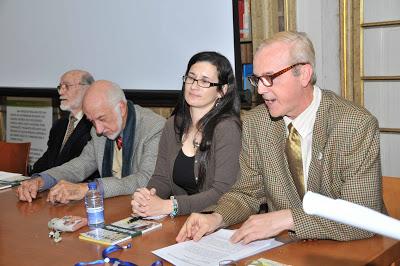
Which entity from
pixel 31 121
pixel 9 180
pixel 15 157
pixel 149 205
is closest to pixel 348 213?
pixel 149 205

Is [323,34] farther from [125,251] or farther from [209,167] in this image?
[125,251]

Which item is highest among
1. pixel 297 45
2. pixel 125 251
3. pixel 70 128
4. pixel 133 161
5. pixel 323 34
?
pixel 323 34

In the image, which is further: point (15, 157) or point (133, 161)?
point (15, 157)

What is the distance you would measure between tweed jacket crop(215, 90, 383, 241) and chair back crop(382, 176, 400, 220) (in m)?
0.26

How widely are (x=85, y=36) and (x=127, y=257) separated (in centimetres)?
304

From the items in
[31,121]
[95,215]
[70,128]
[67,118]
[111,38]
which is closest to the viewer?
[95,215]

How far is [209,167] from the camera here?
250cm

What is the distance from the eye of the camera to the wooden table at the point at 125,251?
1632 millimetres

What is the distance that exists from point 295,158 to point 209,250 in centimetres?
51

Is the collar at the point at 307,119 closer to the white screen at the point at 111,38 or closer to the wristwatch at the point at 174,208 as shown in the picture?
the wristwatch at the point at 174,208

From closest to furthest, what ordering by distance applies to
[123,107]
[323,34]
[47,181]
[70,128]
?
1. [47,181]
2. [123,107]
3. [323,34]
4. [70,128]

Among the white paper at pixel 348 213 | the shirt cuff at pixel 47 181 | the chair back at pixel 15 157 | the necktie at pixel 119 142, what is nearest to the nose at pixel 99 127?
the necktie at pixel 119 142

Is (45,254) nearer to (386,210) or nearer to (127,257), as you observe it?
(127,257)

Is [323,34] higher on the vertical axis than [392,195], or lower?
higher
